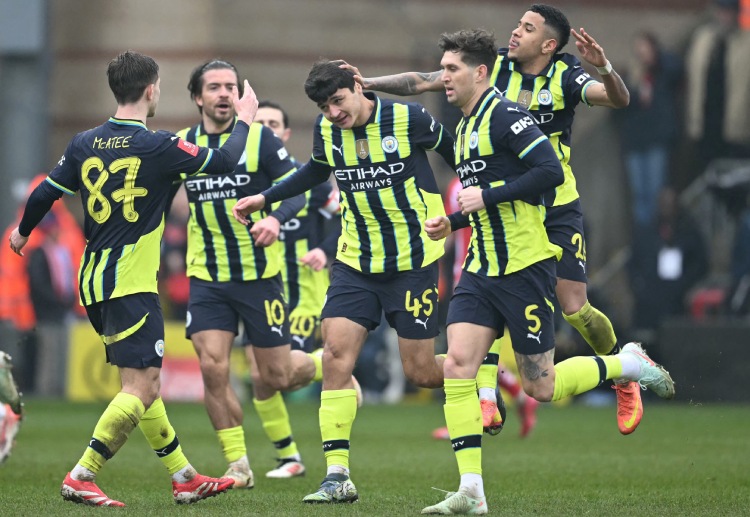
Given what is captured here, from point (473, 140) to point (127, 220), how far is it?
6.01ft

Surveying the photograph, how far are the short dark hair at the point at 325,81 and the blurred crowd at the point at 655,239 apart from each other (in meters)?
8.83

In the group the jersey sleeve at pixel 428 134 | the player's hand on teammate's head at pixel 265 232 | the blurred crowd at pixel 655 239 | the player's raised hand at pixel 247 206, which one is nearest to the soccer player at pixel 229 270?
the player's hand on teammate's head at pixel 265 232

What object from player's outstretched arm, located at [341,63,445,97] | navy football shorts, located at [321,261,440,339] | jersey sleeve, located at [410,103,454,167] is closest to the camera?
navy football shorts, located at [321,261,440,339]

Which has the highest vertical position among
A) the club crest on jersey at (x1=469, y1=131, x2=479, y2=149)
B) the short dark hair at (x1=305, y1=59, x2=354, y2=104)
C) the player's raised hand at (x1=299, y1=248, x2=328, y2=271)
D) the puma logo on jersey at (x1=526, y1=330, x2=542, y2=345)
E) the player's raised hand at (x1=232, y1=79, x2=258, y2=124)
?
the short dark hair at (x1=305, y1=59, x2=354, y2=104)

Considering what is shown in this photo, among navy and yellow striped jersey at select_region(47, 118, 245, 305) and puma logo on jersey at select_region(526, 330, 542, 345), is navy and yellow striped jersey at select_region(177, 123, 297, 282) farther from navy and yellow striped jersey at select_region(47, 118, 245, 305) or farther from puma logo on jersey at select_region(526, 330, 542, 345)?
puma logo on jersey at select_region(526, 330, 542, 345)

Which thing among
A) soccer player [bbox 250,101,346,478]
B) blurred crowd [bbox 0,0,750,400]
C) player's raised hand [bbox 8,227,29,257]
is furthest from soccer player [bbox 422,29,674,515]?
blurred crowd [bbox 0,0,750,400]

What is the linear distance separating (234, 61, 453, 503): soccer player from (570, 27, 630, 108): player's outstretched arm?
35.0 inches

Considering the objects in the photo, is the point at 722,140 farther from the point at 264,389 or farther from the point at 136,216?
the point at 136,216

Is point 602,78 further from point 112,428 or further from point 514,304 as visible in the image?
point 112,428

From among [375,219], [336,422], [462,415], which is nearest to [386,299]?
[375,219]

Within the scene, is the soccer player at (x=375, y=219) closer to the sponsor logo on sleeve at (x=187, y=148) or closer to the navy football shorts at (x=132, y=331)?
the sponsor logo on sleeve at (x=187, y=148)

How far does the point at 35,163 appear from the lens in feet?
59.1

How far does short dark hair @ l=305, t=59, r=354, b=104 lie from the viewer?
7.82 m

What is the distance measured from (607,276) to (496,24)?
3702mm
